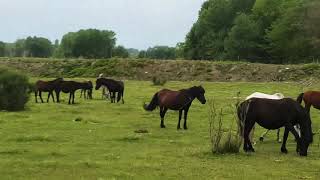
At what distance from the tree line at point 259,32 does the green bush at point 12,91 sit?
5136 centimetres

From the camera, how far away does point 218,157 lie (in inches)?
605

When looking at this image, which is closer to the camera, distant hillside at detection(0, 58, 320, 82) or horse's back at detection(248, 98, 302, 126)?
horse's back at detection(248, 98, 302, 126)

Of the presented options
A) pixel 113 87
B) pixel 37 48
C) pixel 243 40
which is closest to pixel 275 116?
pixel 113 87

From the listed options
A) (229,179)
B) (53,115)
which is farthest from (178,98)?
(229,179)

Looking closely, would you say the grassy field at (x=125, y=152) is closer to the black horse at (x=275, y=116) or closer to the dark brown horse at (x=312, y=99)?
the black horse at (x=275, y=116)

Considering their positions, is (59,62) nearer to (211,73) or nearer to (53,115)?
(211,73)

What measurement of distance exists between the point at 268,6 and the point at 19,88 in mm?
73872

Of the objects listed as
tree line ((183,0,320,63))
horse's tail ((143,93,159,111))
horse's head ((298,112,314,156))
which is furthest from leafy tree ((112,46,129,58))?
horse's head ((298,112,314,156))

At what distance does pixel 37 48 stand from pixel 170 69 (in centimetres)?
8778

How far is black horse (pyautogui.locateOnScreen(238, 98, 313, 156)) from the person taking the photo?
53.2 ft

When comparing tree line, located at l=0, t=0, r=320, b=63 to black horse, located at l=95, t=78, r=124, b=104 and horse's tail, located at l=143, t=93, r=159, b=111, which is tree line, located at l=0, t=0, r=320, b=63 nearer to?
black horse, located at l=95, t=78, r=124, b=104

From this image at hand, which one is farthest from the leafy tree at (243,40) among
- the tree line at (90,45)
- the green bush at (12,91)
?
the green bush at (12,91)

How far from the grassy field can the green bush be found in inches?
104

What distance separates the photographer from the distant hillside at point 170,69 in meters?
60.5
